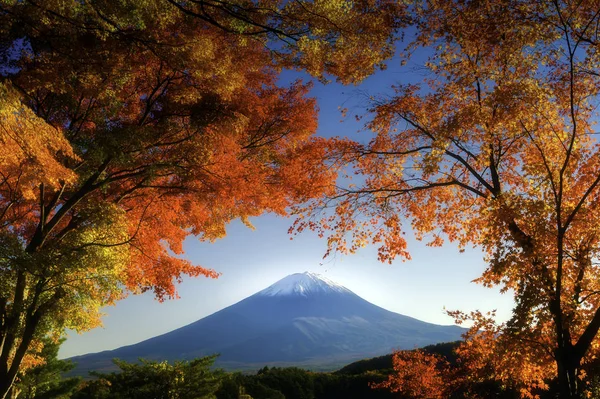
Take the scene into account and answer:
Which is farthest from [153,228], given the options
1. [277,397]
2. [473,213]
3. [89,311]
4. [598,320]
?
[277,397]

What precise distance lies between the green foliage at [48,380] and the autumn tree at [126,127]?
9668 millimetres

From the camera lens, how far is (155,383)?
11.2 meters

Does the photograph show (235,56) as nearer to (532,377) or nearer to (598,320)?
(598,320)

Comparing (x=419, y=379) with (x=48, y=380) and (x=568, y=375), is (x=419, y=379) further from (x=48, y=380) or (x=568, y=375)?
(x=48, y=380)

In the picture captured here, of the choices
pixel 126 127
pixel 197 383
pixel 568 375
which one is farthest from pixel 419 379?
pixel 126 127

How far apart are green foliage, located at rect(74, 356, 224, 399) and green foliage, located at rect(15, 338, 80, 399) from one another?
6.42m

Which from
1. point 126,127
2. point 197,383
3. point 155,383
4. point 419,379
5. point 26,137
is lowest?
point 419,379

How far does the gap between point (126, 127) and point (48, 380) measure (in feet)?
51.8

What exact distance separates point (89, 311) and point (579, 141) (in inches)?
384

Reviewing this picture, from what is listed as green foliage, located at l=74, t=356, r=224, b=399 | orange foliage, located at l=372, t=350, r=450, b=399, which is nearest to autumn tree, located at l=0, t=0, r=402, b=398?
green foliage, located at l=74, t=356, r=224, b=399

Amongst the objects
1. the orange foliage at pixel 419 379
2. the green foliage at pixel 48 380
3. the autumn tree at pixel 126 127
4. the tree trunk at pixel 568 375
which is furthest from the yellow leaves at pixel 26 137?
the orange foliage at pixel 419 379

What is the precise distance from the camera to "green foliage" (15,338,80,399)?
15836 millimetres

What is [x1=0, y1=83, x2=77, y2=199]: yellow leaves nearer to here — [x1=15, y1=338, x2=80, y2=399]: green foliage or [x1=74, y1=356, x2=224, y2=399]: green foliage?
[x1=74, y1=356, x2=224, y2=399]: green foliage

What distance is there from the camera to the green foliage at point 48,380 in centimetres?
1584
